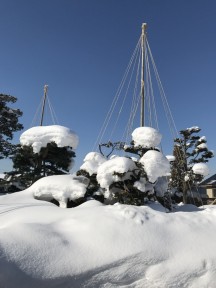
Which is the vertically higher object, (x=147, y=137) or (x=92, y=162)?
(x=147, y=137)

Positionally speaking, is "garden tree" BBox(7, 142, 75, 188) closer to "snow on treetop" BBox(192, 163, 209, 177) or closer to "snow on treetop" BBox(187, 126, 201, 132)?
"snow on treetop" BBox(192, 163, 209, 177)

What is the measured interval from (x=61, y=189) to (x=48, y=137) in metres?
3.05

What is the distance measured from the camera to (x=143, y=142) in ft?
30.9

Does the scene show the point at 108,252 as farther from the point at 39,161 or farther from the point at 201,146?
the point at 201,146

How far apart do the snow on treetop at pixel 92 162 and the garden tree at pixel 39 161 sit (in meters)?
1.43

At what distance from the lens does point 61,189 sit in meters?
8.38

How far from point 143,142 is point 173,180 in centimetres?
802

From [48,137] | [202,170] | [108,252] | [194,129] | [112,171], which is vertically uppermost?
[194,129]

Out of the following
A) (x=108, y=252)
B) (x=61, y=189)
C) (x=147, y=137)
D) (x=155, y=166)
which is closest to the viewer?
(x=108, y=252)

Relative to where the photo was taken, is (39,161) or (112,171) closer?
(112,171)

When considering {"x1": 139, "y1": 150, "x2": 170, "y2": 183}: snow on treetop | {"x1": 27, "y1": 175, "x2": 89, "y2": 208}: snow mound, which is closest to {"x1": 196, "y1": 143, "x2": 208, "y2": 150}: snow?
{"x1": 139, "y1": 150, "x2": 170, "y2": 183}: snow on treetop

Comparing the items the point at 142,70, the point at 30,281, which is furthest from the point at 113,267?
the point at 142,70

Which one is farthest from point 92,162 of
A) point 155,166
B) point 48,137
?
point 155,166

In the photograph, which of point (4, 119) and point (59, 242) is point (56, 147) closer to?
point (4, 119)
